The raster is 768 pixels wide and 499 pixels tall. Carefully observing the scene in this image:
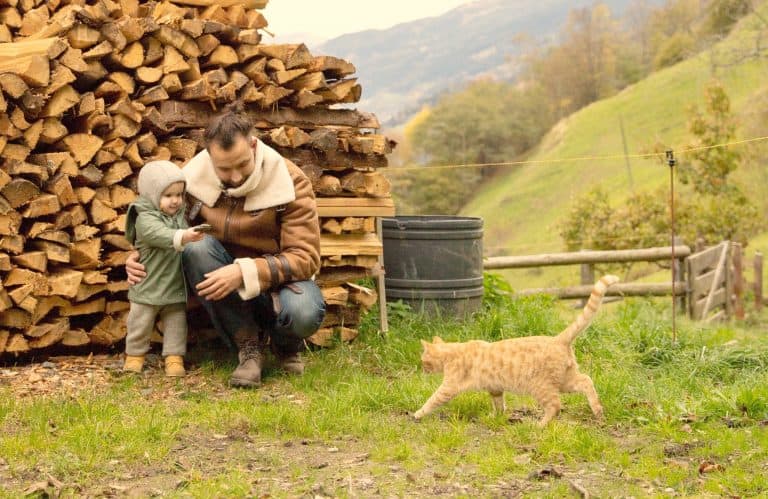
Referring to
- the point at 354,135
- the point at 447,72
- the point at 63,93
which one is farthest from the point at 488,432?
the point at 447,72

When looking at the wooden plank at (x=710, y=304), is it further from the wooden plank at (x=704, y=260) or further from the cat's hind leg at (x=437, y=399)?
the cat's hind leg at (x=437, y=399)

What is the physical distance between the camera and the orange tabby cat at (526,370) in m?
4.40

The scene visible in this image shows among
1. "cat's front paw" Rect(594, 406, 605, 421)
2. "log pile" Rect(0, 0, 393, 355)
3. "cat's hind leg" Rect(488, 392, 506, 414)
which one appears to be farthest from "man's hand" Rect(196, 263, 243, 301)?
"cat's front paw" Rect(594, 406, 605, 421)

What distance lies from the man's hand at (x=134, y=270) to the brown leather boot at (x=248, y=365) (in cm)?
71

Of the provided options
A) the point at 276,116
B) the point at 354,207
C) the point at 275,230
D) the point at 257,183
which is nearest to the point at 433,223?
the point at 354,207

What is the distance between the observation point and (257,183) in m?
5.05

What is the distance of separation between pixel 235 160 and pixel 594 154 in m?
47.5

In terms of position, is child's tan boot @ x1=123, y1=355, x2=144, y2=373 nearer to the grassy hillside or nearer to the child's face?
the child's face

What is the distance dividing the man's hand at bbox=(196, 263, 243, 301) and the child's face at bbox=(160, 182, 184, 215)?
21.7 inches

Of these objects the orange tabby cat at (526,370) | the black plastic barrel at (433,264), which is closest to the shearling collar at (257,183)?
the orange tabby cat at (526,370)

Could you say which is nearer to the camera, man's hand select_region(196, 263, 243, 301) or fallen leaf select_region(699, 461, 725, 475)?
fallen leaf select_region(699, 461, 725, 475)

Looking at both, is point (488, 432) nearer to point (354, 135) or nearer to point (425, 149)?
point (354, 135)

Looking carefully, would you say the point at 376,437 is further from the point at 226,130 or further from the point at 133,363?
the point at 133,363

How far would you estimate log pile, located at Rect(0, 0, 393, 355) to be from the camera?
17.5ft
